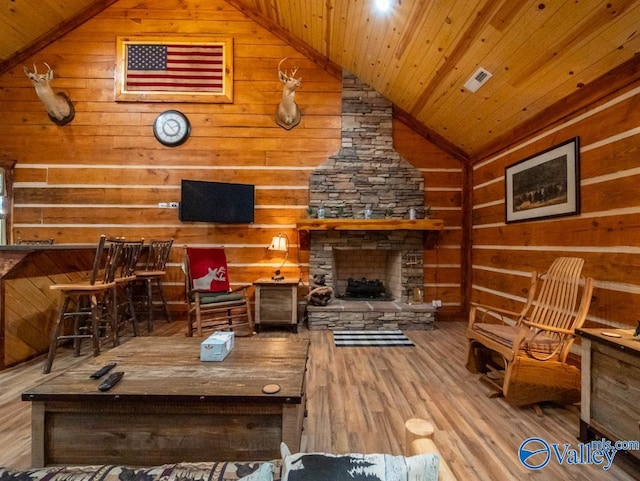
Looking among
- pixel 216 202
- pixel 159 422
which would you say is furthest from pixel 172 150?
pixel 159 422

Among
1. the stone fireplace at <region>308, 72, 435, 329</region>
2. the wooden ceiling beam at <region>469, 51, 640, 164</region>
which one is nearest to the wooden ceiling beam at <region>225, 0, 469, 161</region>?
the stone fireplace at <region>308, 72, 435, 329</region>

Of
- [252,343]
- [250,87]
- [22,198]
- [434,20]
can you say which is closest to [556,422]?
[252,343]

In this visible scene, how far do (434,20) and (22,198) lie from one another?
18.4 ft

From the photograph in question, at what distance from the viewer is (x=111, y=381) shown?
56.4 inches

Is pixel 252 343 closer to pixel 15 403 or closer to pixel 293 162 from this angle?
pixel 15 403

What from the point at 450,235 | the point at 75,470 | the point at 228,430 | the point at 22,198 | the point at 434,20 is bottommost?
the point at 228,430

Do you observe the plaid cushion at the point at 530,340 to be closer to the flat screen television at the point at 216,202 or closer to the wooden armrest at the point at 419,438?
the wooden armrest at the point at 419,438

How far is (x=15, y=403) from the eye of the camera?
2221 millimetres

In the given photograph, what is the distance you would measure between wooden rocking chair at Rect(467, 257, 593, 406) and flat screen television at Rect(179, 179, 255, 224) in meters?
3.27

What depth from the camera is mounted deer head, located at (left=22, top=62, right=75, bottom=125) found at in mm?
4254

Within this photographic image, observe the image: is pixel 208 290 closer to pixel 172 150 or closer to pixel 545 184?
pixel 172 150

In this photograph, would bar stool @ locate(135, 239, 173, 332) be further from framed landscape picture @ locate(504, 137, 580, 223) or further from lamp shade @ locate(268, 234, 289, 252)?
framed landscape picture @ locate(504, 137, 580, 223)

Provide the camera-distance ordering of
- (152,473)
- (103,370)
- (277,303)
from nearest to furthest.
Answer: (152,473) < (103,370) < (277,303)

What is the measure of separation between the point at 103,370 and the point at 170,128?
156 inches
